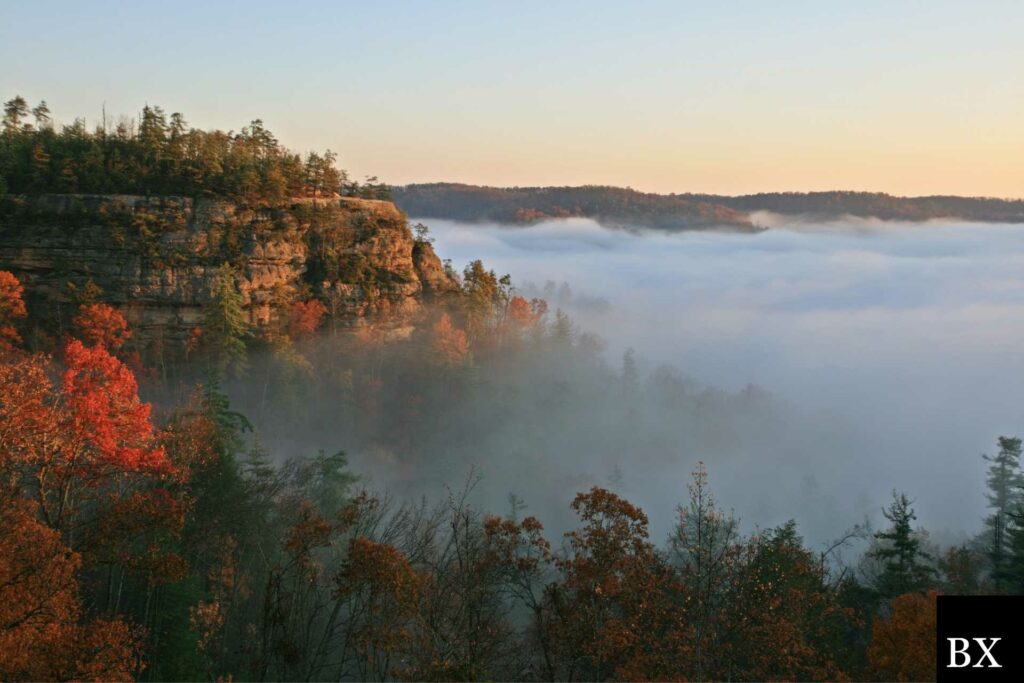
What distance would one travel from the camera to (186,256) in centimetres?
5809

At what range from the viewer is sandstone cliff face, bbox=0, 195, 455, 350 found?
→ 5381 centimetres

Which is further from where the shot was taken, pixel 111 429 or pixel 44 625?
pixel 111 429

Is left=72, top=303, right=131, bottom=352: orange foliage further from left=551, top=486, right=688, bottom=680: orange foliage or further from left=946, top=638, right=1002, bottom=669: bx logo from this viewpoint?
left=946, top=638, right=1002, bottom=669: bx logo

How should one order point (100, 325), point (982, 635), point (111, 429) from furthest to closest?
1. point (100, 325)
2. point (111, 429)
3. point (982, 635)

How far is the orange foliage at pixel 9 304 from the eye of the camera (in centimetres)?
4847

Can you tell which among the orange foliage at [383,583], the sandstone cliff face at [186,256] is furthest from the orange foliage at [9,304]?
the orange foliage at [383,583]

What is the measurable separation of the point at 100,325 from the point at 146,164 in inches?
612

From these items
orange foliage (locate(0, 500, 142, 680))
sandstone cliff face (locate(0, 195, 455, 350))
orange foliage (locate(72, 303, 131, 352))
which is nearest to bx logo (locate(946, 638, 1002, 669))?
orange foliage (locate(0, 500, 142, 680))

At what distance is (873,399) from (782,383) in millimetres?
21545

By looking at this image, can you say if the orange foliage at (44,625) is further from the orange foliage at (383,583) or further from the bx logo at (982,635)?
the bx logo at (982,635)

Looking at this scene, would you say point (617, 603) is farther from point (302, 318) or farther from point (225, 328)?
point (302, 318)

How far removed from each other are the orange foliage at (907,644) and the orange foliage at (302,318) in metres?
53.8

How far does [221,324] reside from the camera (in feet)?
187

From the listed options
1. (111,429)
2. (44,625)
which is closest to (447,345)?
(111,429)
